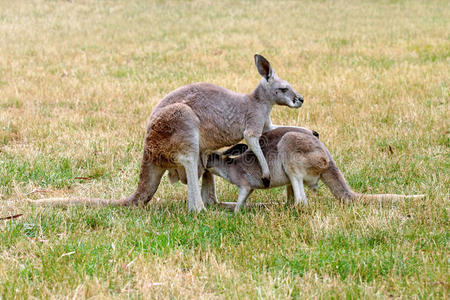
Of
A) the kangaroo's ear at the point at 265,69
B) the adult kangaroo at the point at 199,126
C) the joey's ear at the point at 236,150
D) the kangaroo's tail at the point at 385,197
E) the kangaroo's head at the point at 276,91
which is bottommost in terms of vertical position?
the kangaroo's tail at the point at 385,197

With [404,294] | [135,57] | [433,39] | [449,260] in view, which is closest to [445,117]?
[449,260]

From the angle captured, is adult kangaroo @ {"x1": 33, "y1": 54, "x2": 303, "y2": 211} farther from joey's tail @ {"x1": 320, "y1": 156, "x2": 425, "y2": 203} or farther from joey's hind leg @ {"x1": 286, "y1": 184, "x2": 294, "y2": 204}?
joey's tail @ {"x1": 320, "y1": 156, "x2": 425, "y2": 203}

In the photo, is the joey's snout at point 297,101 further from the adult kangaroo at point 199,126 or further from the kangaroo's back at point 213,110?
the kangaroo's back at point 213,110

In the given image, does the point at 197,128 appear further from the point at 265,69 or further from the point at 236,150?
the point at 265,69

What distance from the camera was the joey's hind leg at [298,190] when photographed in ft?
15.9

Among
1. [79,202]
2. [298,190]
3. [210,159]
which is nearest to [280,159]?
[298,190]

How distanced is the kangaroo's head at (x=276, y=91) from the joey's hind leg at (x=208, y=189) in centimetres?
92

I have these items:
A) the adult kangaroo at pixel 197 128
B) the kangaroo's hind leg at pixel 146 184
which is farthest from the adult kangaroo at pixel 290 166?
the kangaroo's hind leg at pixel 146 184

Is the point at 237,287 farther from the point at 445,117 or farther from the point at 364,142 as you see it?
the point at 445,117

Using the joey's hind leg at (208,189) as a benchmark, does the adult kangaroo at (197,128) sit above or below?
above

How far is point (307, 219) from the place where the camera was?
456cm

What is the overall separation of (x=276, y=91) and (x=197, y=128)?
0.83 metres

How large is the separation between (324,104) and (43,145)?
13.8 feet

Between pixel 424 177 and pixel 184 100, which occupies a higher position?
pixel 184 100
